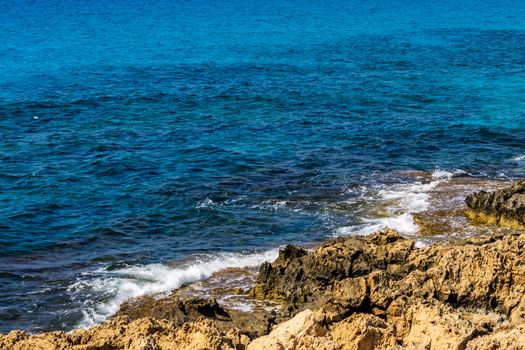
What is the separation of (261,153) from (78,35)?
2177 inches

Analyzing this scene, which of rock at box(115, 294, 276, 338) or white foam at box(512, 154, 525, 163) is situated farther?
white foam at box(512, 154, 525, 163)

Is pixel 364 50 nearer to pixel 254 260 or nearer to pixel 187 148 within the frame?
pixel 187 148

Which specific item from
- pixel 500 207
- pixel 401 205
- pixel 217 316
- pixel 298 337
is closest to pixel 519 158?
pixel 401 205

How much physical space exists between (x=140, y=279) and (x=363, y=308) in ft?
34.8

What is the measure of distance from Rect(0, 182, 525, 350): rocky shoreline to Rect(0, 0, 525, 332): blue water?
616 centimetres

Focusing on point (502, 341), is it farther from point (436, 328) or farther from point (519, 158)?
point (519, 158)

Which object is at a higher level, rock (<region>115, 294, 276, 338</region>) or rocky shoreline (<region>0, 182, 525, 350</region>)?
rocky shoreline (<region>0, 182, 525, 350</region>)

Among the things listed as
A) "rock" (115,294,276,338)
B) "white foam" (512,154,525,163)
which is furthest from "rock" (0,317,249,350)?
"white foam" (512,154,525,163)

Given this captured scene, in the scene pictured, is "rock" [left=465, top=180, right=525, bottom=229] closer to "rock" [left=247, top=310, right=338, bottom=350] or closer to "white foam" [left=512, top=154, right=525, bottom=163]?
"white foam" [left=512, top=154, right=525, bottom=163]

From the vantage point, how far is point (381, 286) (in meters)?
17.1

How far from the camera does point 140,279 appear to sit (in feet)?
83.1

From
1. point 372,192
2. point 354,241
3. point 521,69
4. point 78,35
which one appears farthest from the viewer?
point 78,35

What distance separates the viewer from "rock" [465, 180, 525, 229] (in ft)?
91.6


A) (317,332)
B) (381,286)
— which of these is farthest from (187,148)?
(317,332)
